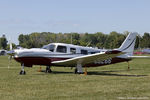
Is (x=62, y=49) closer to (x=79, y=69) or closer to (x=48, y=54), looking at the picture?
(x=48, y=54)

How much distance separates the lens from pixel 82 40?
149375 mm

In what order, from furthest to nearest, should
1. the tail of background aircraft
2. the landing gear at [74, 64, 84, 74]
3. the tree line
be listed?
the tree line < the tail of background aircraft < the landing gear at [74, 64, 84, 74]

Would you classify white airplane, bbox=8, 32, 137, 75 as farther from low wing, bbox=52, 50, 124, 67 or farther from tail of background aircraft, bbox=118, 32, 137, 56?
tail of background aircraft, bbox=118, 32, 137, 56

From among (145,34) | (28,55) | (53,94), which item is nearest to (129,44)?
(28,55)

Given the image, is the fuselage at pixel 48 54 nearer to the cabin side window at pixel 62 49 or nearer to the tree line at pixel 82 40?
the cabin side window at pixel 62 49

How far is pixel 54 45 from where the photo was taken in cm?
1948

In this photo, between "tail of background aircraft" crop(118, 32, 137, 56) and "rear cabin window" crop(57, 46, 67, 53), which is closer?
"rear cabin window" crop(57, 46, 67, 53)

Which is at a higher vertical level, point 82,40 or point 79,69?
point 82,40

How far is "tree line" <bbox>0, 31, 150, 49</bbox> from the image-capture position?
109 metres

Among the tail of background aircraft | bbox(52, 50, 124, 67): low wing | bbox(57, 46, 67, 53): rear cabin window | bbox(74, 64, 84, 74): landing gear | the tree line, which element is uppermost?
the tree line

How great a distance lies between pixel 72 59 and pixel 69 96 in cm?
911

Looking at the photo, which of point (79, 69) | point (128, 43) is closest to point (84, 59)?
point (79, 69)

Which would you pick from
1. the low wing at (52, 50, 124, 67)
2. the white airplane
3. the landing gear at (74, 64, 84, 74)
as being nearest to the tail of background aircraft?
the white airplane

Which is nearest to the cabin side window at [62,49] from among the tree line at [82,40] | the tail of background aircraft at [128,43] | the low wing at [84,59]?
the low wing at [84,59]
